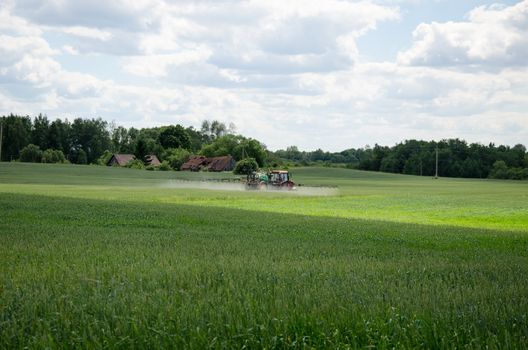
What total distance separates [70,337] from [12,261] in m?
6.81

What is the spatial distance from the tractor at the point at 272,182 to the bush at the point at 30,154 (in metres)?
109

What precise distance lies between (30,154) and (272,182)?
112 meters

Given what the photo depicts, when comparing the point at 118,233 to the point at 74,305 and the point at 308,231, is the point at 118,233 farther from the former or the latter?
the point at 74,305

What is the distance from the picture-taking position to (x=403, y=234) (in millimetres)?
23688

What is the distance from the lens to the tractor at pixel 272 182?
234 feet

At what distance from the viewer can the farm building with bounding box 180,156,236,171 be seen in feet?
565

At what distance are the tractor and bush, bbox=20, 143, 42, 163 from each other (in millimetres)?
108674

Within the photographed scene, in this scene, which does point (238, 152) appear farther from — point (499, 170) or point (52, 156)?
point (499, 170)

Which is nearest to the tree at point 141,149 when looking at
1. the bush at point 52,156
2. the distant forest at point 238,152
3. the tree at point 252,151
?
the distant forest at point 238,152

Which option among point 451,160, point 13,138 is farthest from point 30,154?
point 451,160

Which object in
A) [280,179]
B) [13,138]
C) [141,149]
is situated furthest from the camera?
[141,149]

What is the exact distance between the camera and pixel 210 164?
176 m

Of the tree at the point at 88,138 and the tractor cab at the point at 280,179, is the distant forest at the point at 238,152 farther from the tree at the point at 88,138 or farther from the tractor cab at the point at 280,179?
the tractor cab at the point at 280,179

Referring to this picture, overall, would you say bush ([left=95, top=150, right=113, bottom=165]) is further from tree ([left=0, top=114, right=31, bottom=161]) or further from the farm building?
the farm building
